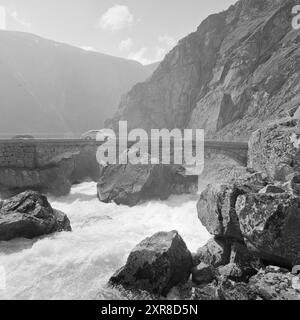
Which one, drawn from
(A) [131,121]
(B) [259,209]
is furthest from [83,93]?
(B) [259,209]

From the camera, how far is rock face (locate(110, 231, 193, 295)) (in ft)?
44.9

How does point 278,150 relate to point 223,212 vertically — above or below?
above

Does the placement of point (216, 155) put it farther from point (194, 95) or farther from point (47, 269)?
point (194, 95)

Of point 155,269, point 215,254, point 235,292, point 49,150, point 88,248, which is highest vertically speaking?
point 49,150

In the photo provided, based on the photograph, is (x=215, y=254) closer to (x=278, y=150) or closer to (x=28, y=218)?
(x=278, y=150)

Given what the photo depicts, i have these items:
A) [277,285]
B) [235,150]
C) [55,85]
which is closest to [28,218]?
[277,285]

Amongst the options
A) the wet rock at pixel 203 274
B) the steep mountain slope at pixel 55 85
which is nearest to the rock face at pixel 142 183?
the wet rock at pixel 203 274

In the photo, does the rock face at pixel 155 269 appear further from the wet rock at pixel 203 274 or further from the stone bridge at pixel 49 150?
the stone bridge at pixel 49 150

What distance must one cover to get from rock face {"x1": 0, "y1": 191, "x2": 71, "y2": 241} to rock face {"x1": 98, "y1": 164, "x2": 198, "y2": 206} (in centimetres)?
877

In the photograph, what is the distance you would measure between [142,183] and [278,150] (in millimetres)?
15151

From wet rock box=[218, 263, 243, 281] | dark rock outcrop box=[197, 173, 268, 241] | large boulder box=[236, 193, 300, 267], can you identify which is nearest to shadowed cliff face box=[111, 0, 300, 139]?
dark rock outcrop box=[197, 173, 268, 241]

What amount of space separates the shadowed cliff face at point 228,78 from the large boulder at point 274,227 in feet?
141

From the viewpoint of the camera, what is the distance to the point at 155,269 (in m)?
13.9

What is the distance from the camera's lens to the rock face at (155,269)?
44.9 feet
